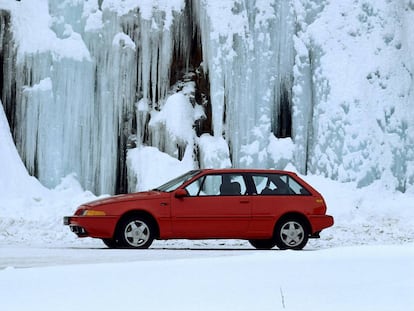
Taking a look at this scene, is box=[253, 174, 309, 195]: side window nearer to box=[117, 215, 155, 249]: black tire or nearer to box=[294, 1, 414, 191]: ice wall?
box=[117, 215, 155, 249]: black tire

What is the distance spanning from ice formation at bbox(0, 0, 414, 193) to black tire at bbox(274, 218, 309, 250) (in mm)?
6143

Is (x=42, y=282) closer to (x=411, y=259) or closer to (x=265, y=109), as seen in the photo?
(x=411, y=259)

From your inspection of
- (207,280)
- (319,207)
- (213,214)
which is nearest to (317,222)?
(319,207)

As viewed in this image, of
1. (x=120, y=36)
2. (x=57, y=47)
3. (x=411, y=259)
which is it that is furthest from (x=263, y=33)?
(x=411, y=259)

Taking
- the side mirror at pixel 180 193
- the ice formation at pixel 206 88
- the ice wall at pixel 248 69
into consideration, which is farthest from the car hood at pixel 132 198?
the ice wall at pixel 248 69

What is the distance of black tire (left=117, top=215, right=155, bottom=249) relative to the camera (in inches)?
523

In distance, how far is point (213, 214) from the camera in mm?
13680

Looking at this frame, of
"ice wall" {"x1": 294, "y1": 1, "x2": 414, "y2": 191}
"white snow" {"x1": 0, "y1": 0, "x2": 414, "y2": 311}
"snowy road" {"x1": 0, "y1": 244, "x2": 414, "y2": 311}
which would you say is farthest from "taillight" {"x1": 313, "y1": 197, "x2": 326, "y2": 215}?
"ice wall" {"x1": 294, "y1": 1, "x2": 414, "y2": 191}

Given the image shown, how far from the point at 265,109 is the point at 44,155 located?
210 inches

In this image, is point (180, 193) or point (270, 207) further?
point (270, 207)

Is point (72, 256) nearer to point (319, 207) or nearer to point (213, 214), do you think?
point (213, 214)

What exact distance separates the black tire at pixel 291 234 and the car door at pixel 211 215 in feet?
1.82

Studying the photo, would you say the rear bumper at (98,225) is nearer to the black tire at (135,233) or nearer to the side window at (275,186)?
the black tire at (135,233)

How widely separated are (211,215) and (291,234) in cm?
137
